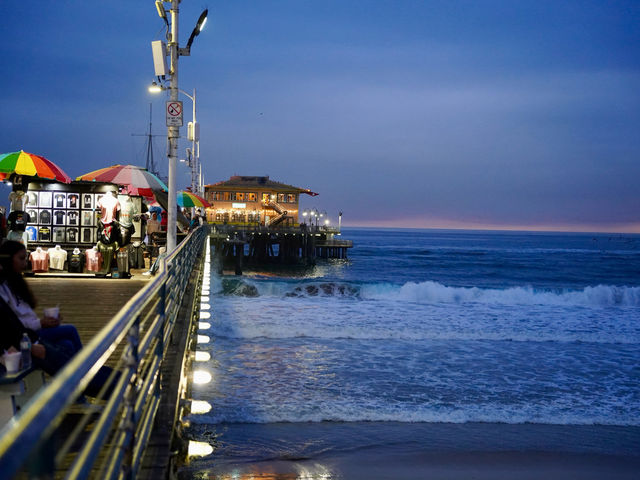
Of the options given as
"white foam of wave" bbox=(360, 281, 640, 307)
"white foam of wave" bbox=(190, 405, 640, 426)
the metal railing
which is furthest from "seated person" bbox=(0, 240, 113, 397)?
"white foam of wave" bbox=(360, 281, 640, 307)

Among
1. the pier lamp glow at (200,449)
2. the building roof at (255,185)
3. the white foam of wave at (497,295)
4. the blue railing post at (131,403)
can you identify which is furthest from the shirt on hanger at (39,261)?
the building roof at (255,185)

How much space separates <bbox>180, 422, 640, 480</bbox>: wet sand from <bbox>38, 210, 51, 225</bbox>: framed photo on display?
6.17 m

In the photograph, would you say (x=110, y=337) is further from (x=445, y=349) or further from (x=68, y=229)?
(x=445, y=349)

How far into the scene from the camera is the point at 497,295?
3422 cm

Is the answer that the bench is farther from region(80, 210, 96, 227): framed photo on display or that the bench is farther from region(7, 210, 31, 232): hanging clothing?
region(80, 210, 96, 227): framed photo on display

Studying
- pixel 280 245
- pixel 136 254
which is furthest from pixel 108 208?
pixel 280 245

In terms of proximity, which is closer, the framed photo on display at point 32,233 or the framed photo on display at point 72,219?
the framed photo on display at point 32,233

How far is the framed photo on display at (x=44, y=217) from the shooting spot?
12078 mm

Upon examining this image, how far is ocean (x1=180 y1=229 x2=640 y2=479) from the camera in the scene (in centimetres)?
823

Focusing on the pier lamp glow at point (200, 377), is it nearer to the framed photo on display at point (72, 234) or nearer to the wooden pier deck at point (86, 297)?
the wooden pier deck at point (86, 297)

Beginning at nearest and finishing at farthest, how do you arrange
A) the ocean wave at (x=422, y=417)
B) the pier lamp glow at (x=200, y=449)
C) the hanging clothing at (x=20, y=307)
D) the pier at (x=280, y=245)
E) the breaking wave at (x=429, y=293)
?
1. the hanging clothing at (x=20, y=307)
2. the pier lamp glow at (x=200, y=449)
3. the ocean wave at (x=422, y=417)
4. the breaking wave at (x=429, y=293)
5. the pier at (x=280, y=245)

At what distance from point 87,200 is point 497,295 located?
27438 millimetres

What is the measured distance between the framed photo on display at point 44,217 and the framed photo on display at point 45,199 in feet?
0.44

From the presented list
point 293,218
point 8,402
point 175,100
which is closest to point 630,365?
point 175,100
